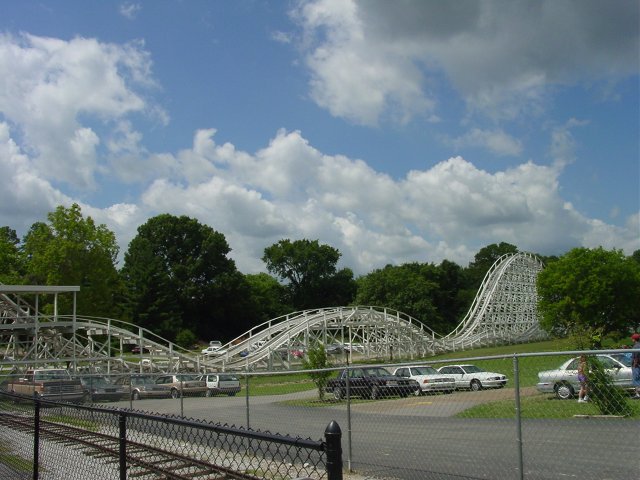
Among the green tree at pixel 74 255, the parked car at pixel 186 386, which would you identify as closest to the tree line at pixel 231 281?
the green tree at pixel 74 255

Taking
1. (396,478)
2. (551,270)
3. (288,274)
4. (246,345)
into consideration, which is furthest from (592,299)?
(288,274)

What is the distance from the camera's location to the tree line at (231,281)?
44.1 meters

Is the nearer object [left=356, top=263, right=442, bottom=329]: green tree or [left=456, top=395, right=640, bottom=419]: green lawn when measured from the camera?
[left=456, top=395, right=640, bottom=419]: green lawn

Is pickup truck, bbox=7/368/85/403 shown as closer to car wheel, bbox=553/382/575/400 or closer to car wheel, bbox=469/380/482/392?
car wheel, bbox=469/380/482/392

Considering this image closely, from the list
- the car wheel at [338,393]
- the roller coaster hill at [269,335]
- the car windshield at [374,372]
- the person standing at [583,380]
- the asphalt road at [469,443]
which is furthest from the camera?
the roller coaster hill at [269,335]

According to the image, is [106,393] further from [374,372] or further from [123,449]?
[123,449]

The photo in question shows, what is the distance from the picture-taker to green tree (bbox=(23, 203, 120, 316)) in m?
42.8

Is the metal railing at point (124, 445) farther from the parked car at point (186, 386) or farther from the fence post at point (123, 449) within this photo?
the parked car at point (186, 386)

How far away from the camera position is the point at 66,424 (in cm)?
740

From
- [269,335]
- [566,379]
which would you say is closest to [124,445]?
[566,379]

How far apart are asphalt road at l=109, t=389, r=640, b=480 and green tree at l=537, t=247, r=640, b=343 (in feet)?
182

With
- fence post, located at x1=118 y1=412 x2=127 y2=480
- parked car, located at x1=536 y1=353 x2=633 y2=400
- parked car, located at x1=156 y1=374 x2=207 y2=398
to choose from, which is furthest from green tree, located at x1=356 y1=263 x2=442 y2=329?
fence post, located at x1=118 y1=412 x2=127 y2=480

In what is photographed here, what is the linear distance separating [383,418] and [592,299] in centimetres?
5840

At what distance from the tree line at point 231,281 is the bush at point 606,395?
24.6m
